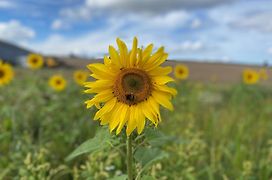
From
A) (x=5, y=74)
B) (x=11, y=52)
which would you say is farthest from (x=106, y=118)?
(x=11, y=52)

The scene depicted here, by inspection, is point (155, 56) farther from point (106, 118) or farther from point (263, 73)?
point (263, 73)

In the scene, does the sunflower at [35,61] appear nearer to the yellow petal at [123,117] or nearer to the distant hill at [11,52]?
the yellow petal at [123,117]

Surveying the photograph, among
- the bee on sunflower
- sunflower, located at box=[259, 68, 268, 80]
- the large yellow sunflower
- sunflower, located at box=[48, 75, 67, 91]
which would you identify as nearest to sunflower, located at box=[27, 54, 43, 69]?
the bee on sunflower

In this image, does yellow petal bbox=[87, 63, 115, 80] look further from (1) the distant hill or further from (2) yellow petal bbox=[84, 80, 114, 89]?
(1) the distant hill

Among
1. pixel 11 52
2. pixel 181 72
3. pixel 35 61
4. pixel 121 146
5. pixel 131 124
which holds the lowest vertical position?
pixel 121 146

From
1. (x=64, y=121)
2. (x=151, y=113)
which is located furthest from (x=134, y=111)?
(x=64, y=121)

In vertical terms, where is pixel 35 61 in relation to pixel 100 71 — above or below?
above
